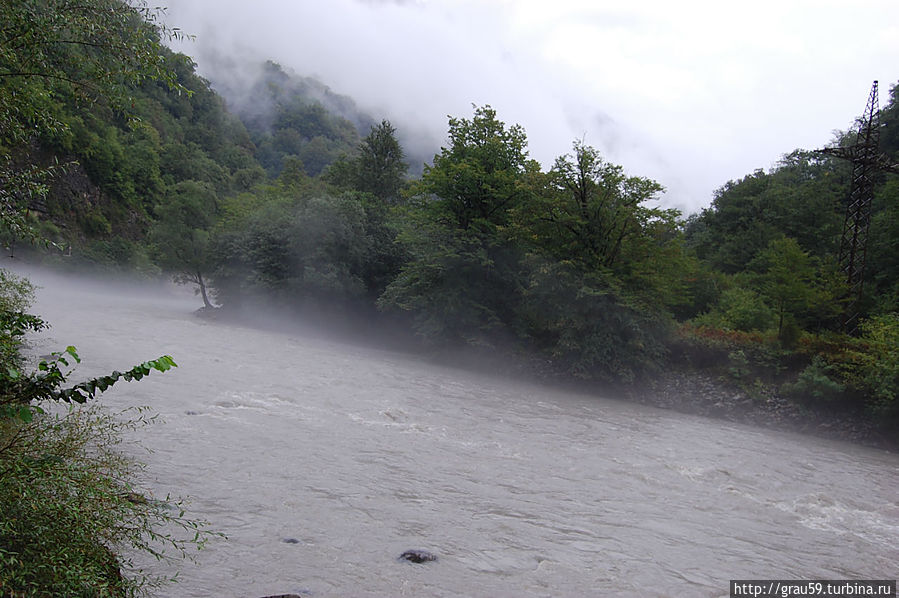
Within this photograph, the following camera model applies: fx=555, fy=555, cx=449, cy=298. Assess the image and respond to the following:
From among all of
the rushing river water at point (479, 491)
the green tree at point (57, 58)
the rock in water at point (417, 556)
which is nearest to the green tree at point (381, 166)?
the rushing river water at point (479, 491)

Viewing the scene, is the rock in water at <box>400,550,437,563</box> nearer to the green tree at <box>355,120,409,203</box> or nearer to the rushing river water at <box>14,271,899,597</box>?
the rushing river water at <box>14,271,899,597</box>

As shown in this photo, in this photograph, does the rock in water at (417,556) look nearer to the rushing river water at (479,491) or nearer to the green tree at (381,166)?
the rushing river water at (479,491)

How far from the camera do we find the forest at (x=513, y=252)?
5.52 m

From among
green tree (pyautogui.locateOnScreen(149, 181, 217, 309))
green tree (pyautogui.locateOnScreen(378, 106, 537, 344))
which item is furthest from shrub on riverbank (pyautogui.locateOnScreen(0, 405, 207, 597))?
green tree (pyautogui.locateOnScreen(149, 181, 217, 309))

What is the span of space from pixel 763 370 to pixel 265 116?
152 m

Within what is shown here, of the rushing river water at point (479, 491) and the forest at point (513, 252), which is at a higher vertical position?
the forest at point (513, 252)

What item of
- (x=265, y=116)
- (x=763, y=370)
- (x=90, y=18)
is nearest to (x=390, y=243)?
(x=763, y=370)

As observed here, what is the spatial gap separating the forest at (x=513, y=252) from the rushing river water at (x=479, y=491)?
3.38m

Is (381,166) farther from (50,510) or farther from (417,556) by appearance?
(50,510)

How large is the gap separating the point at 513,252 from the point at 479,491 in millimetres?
18530

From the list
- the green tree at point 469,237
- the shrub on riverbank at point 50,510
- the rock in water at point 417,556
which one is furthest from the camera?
the green tree at point 469,237

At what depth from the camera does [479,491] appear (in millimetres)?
8867

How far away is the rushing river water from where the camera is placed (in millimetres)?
6102

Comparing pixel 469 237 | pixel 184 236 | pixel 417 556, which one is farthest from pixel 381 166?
pixel 417 556
